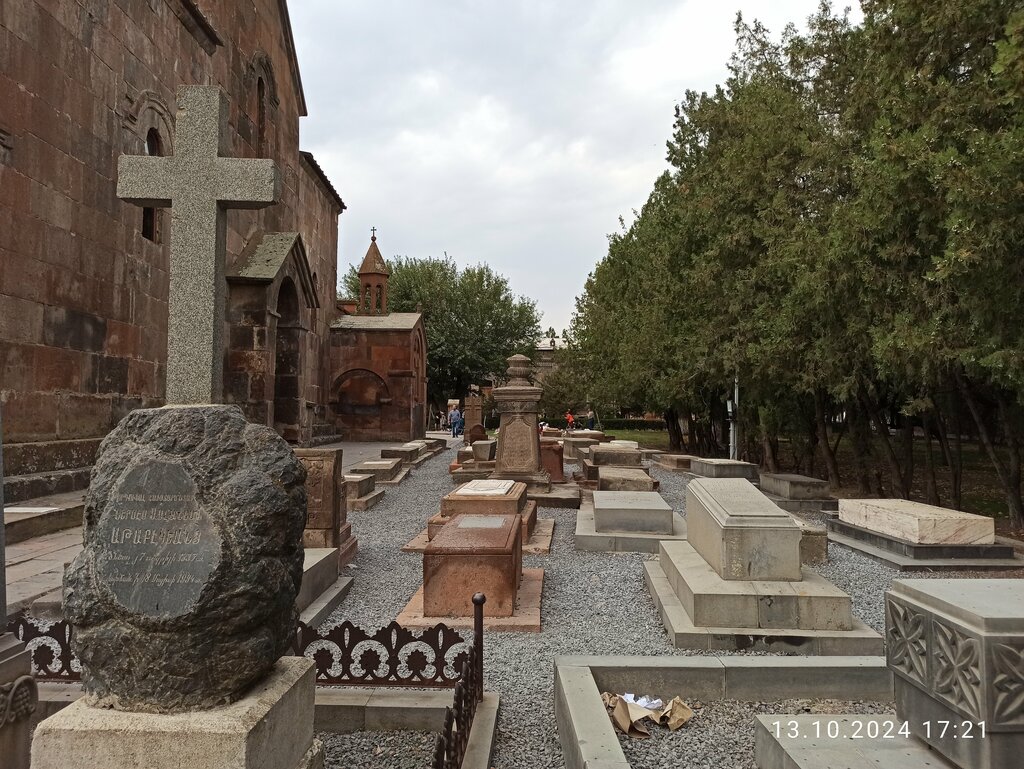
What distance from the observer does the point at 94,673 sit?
2539 mm

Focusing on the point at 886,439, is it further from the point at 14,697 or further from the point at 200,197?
the point at 14,697

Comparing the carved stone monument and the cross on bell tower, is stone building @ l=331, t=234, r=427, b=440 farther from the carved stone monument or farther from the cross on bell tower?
the carved stone monument

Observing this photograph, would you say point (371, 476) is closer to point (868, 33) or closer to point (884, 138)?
point (884, 138)

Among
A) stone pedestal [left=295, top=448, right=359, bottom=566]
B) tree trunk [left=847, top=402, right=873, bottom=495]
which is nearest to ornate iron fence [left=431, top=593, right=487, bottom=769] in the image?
stone pedestal [left=295, top=448, right=359, bottom=566]

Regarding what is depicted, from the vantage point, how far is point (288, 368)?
15.5 m

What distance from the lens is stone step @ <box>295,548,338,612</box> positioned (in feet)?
19.6

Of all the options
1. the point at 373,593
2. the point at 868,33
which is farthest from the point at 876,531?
the point at 868,33

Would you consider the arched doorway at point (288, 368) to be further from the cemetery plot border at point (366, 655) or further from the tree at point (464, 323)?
the tree at point (464, 323)

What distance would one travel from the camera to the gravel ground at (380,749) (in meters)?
3.41

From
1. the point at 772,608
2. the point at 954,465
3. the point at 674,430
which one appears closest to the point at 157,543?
the point at 772,608

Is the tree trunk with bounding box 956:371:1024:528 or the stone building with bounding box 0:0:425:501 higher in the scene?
the stone building with bounding box 0:0:425:501


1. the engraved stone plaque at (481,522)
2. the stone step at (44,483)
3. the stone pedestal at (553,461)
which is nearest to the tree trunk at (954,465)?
the stone pedestal at (553,461)

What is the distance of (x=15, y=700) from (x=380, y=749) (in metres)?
1.70

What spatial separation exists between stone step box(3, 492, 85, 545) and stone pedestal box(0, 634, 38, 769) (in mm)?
4071
